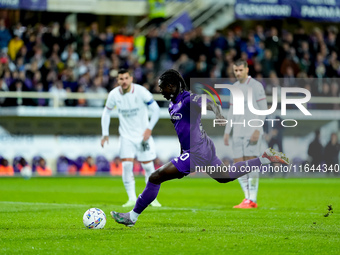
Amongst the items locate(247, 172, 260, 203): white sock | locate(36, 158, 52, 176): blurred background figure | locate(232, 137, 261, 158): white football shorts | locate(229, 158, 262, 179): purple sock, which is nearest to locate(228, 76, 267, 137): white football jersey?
locate(232, 137, 261, 158): white football shorts

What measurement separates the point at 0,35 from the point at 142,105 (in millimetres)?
11495

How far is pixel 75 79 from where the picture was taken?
2188cm

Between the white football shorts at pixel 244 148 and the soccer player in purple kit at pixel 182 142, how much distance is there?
3142 millimetres

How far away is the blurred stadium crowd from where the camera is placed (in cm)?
2139

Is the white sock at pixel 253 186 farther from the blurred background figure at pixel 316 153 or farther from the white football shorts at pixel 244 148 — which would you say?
the blurred background figure at pixel 316 153

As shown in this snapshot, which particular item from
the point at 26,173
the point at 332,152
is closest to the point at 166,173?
the point at 26,173

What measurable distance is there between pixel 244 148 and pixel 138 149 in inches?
78.2

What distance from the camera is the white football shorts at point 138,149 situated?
1192 centimetres

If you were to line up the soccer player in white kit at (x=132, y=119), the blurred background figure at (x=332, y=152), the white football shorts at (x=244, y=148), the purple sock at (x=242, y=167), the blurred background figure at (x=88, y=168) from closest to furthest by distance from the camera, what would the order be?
the purple sock at (x=242, y=167) < the white football shorts at (x=244, y=148) < the soccer player in white kit at (x=132, y=119) < the blurred background figure at (x=88, y=168) < the blurred background figure at (x=332, y=152)

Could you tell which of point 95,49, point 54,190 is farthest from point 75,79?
point 54,190

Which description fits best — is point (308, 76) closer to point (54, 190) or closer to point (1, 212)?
point (54, 190)

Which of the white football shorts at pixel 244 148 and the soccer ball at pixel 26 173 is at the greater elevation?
the white football shorts at pixel 244 148

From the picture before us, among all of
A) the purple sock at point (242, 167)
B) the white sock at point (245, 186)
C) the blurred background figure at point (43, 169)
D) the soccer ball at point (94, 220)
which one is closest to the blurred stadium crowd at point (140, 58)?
the blurred background figure at point (43, 169)

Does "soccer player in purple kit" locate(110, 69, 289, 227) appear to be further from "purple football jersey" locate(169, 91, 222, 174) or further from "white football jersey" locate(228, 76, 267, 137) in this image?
"white football jersey" locate(228, 76, 267, 137)
